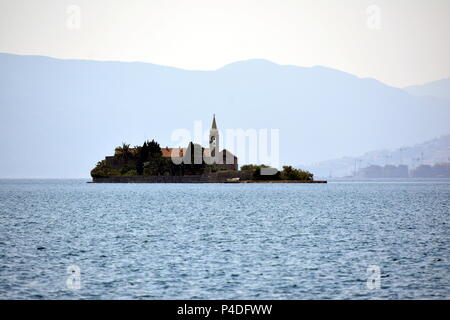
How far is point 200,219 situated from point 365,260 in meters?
→ 28.7

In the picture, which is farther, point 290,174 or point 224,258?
point 290,174

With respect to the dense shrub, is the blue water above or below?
below

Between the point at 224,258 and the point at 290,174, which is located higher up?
the point at 290,174

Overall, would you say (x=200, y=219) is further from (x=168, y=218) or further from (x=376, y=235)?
(x=376, y=235)

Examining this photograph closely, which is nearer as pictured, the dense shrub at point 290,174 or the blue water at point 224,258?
the blue water at point 224,258

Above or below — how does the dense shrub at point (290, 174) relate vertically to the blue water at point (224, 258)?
above

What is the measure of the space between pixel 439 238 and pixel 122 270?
22.9 metres

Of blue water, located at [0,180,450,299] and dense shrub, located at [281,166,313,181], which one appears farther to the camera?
dense shrub, located at [281,166,313,181]
